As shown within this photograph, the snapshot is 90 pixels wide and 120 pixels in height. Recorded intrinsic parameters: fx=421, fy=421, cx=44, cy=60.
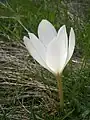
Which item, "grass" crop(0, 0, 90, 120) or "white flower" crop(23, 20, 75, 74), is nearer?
"white flower" crop(23, 20, 75, 74)

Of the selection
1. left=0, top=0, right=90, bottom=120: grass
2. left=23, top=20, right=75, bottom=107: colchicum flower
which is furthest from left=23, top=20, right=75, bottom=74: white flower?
left=0, top=0, right=90, bottom=120: grass

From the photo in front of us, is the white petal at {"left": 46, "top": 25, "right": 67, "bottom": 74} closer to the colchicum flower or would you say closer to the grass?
the colchicum flower

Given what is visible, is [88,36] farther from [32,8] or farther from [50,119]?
[50,119]

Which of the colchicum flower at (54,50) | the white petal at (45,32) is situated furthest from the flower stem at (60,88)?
the white petal at (45,32)

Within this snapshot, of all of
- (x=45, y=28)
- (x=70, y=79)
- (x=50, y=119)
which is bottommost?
(x=50, y=119)

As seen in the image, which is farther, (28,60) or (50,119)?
(28,60)

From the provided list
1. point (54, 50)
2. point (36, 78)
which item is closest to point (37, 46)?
point (54, 50)

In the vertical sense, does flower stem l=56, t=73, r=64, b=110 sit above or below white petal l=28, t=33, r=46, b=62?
below

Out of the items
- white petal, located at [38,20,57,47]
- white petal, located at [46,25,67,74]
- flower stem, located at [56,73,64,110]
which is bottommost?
flower stem, located at [56,73,64,110]

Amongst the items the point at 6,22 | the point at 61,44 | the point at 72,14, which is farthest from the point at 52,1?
the point at 61,44
